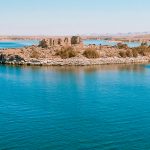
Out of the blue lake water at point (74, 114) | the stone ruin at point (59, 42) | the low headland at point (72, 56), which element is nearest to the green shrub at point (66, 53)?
the low headland at point (72, 56)

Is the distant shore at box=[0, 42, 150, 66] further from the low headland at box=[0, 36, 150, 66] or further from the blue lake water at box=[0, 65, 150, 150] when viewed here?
the blue lake water at box=[0, 65, 150, 150]

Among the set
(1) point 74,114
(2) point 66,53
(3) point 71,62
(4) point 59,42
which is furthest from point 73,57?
(1) point 74,114

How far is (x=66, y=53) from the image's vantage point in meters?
59.1

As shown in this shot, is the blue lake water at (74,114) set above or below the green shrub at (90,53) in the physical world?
below

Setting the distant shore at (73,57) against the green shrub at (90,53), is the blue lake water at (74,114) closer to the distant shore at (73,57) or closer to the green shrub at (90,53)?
the distant shore at (73,57)

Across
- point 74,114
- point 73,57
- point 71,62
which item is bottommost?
point 74,114

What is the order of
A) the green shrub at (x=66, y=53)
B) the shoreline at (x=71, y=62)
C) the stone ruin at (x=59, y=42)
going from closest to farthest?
the shoreline at (x=71, y=62)
the green shrub at (x=66, y=53)
the stone ruin at (x=59, y=42)

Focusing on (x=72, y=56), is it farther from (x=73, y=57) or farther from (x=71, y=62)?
(x=71, y=62)

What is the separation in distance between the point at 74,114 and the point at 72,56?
122 feet

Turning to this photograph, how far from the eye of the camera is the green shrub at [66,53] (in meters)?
58.9

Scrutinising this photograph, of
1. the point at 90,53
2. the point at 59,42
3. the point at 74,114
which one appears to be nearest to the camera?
the point at 74,114

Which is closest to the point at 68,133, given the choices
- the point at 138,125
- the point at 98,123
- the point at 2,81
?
the point at 98,123

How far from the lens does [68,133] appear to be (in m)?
18.3

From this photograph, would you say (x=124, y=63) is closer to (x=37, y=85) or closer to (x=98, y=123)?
(x=37, y=85)
